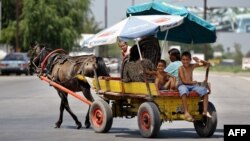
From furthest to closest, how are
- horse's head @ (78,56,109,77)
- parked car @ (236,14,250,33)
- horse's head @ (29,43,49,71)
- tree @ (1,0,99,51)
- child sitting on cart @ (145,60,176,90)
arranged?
parked car @ (236,14,250,33)
tree @ (1,0,99,51)
horse's head @ (29,43,49,71)
horse's head @ (78,56,109,77)
child sitting on cart @ (145,60,176,90)

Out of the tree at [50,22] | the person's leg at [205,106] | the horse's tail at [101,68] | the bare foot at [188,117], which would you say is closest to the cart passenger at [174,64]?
the person's leg at [205,106]

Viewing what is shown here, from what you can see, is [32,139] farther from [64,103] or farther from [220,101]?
[220,101]

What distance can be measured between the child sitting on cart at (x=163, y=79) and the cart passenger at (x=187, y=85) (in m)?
0.21

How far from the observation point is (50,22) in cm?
7425

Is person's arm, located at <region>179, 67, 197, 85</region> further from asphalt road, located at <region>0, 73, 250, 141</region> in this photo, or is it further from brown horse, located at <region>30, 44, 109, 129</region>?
brown horse, located at <region>30, 44, 109, 129</region>

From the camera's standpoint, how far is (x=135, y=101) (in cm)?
1508

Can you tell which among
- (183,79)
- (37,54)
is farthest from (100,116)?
(37,54)

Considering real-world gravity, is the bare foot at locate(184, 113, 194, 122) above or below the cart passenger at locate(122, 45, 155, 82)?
below

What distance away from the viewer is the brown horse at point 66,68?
16531 mm

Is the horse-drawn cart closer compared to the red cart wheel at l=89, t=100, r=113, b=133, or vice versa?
the horse-drawn cart

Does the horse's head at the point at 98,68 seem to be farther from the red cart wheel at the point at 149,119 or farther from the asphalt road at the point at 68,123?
the red cart wheel at the point at 149,119

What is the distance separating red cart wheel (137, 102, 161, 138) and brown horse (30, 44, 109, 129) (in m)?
2.16

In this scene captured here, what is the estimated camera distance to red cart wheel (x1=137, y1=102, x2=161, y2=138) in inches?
547

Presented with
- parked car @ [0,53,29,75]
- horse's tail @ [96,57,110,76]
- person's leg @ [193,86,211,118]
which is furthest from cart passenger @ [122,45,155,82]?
parked car @ [0,53,29,75]
